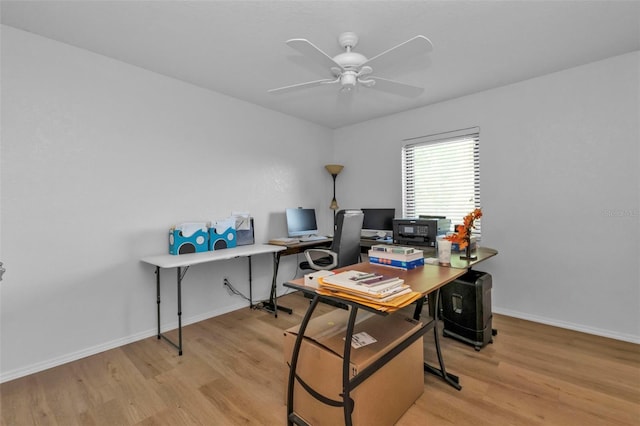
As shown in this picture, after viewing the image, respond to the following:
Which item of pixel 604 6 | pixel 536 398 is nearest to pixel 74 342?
pixel 536 398

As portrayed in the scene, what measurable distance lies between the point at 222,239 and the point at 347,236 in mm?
1451

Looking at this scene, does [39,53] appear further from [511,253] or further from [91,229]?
[511,253]

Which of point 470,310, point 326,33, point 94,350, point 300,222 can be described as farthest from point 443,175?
point 94,350

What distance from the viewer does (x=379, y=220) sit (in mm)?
4145

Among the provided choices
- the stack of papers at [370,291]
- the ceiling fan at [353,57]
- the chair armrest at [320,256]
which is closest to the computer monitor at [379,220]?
the chair armrest at [320,256]

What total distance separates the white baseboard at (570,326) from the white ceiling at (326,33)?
2597mm

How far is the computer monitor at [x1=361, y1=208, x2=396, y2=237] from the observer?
4.06 metres

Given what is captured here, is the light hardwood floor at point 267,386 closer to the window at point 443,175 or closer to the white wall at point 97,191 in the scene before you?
the white wall at point 97,191

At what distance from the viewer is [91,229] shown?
2.58m

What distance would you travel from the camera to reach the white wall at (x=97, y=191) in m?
2.25

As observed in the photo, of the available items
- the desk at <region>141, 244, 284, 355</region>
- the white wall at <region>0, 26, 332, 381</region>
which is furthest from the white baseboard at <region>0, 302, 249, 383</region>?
the desk at <region>141, 244, 284, 355</region>

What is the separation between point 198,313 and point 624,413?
3.57 m

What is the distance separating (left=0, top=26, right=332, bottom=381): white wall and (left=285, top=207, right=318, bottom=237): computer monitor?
2.39 feet

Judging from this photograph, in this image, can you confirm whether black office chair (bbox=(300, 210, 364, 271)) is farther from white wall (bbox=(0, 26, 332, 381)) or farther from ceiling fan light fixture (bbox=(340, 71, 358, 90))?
white wall (bbox=(0, 26, 332, 381))
